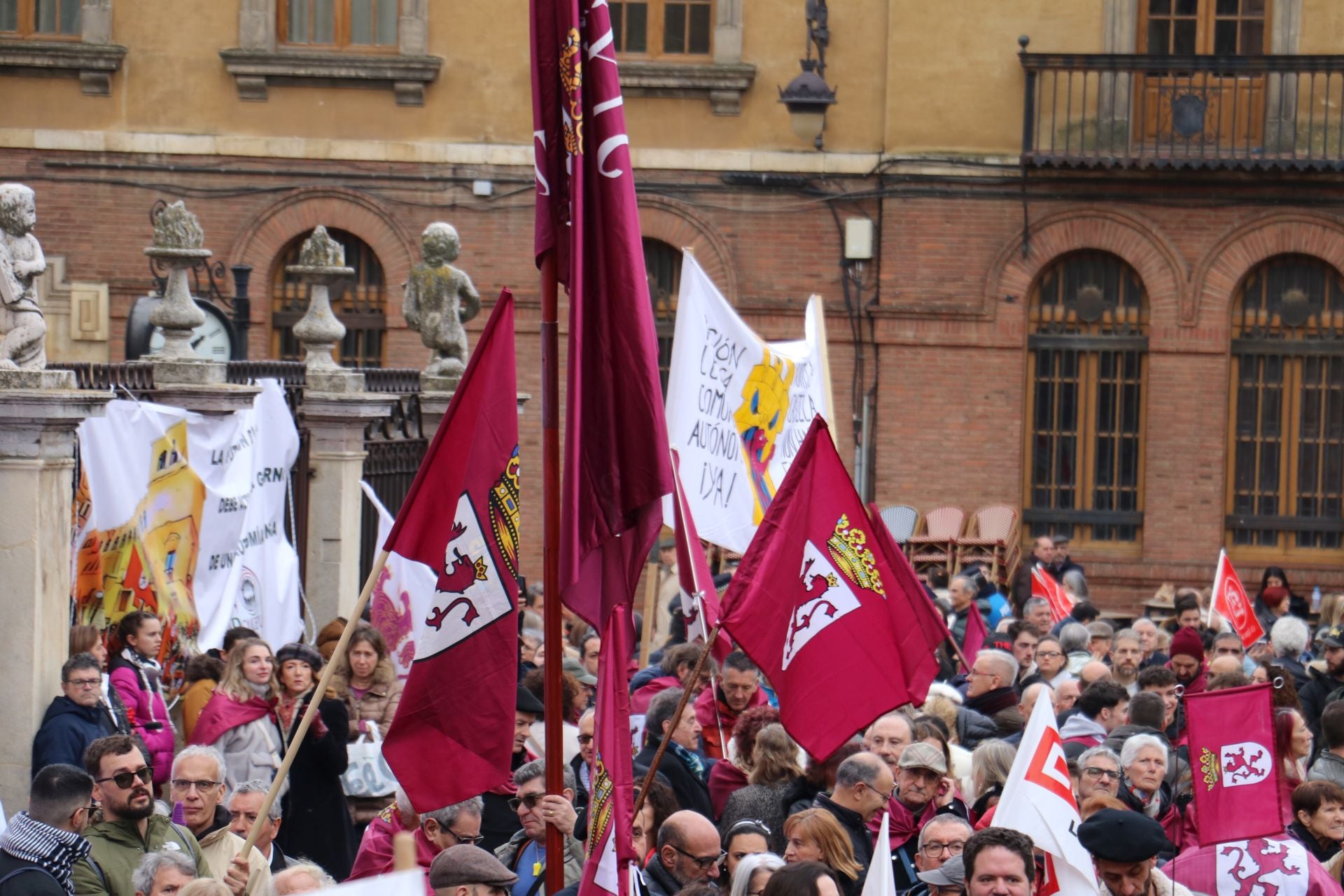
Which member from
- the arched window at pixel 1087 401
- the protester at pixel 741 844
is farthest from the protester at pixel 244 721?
the arched window at pixel 1087 401

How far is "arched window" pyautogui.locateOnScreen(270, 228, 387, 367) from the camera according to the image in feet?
72.6

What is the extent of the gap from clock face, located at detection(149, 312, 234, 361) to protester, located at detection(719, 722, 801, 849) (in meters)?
9.21

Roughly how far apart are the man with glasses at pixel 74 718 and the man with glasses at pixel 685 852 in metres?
2.89

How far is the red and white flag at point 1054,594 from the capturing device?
604 inches

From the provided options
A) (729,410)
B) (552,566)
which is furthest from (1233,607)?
(552,566)

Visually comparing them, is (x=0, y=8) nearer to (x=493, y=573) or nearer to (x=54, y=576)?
(x=54, y=576)

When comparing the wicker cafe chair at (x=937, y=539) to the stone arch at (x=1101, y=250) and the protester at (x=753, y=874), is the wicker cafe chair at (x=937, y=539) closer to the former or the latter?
the stone arch at (x=1101, y=250)

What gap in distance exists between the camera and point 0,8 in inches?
882

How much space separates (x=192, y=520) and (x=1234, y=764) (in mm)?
5968

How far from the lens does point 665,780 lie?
Result: 24.9ft

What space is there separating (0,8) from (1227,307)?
1269 cm

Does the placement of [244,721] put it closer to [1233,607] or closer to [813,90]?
[1233,607]

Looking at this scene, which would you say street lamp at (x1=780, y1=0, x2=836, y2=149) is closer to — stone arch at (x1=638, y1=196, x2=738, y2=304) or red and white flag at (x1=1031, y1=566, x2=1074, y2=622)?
stone arch at (x1=638, y1=196, x2=738, y2=304)

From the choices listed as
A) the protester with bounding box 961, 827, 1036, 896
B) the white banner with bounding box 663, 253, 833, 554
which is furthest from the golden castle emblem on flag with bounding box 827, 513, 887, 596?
the white banner with bounding box 663, 253, 833, 554
